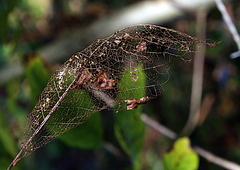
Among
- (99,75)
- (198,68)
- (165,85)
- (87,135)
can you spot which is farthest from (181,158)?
(165,85)

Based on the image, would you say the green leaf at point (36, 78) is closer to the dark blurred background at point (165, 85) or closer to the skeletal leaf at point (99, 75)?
the skeletal leaf at point (99, 75)

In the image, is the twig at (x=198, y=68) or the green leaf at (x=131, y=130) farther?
the twig at (x=198, y=68)

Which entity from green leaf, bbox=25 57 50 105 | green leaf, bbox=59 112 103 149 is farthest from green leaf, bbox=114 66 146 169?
green leaf, bbox=25 57 50 105

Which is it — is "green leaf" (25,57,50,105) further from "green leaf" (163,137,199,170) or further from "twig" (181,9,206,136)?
"twig" (181,9,206,136)

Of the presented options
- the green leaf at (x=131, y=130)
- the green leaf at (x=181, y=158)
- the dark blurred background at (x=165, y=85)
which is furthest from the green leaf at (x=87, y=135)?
the dark blurred background at (x=165, y=85)

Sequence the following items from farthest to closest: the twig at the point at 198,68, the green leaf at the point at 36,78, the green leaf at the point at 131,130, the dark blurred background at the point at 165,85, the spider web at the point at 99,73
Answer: the dark blurred background at the point at 165,85 → the twig at the point at 198,68 → the green leaf at the point at 36,78 → the green leaf at the point at 131,130 → the spider web at the point at 99,73
